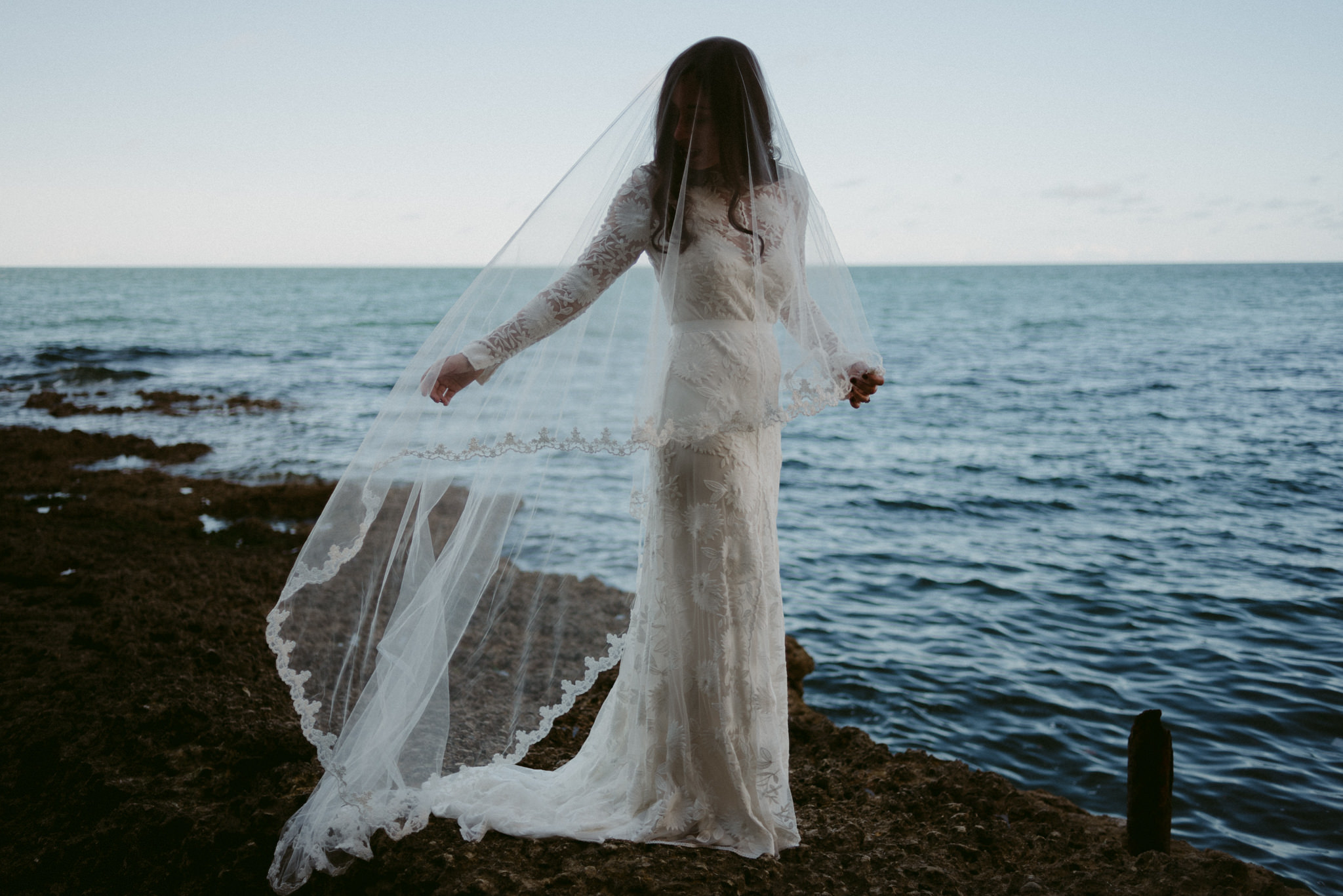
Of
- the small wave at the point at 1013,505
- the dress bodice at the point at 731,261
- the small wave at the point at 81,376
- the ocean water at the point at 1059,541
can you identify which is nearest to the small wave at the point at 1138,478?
the ocean water at the point at 1059,541

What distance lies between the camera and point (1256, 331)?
3006 centimetres

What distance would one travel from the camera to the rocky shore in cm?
254

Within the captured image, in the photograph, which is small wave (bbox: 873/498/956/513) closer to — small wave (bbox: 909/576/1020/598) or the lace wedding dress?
small wave (bbox: 909/576/1020/598)

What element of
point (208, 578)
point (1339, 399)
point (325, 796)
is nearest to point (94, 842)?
point (325, 796)

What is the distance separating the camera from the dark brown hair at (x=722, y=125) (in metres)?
2.44

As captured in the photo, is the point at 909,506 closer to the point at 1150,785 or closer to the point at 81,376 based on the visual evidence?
the point at 1150,785

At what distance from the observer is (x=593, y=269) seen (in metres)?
2.51

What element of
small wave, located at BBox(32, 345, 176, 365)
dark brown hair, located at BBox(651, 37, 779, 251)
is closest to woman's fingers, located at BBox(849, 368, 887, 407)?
dark brown hair, located at BBox(651, 37, 779, 251)

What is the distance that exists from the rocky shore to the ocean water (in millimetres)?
1032

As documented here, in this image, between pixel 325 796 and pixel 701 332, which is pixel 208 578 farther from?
pixel 701 332

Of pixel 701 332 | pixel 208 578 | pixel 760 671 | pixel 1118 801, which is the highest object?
pixel 701 332

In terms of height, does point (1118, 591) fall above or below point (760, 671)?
below

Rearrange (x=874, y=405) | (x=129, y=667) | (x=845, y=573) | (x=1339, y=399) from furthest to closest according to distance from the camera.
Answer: (x=874, y=405), (x=1339, y=399), (x=845, y=573), (x=129, y=667)

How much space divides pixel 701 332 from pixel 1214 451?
1299 cm
